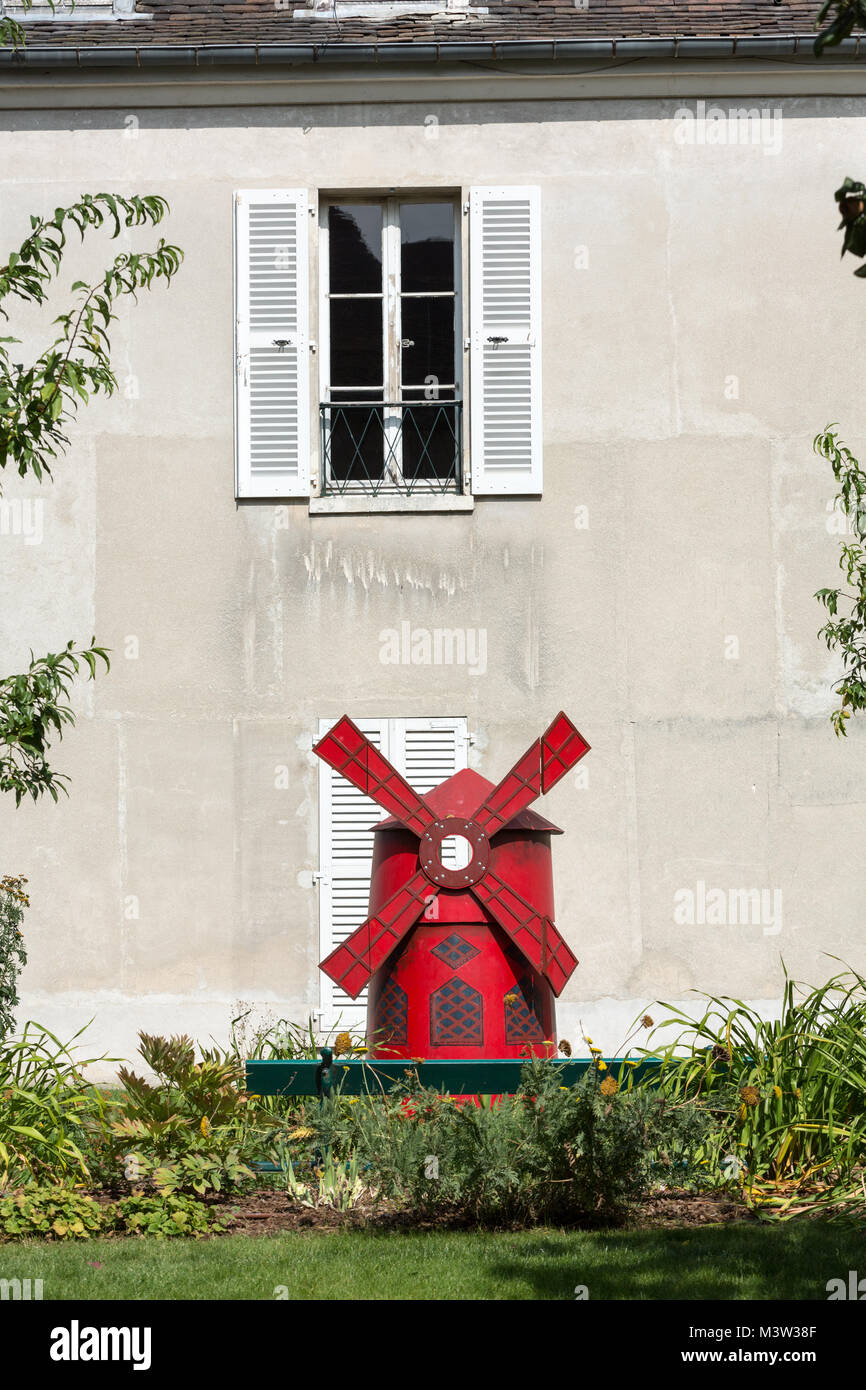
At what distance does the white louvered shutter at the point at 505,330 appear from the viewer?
10.3m

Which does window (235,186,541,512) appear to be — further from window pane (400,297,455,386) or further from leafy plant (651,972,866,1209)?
leafy plant (651,972,866,1209)

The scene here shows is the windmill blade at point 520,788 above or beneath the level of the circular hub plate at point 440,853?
above

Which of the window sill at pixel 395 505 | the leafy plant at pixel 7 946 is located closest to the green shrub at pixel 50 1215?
the leafy plant at pixel 7 946

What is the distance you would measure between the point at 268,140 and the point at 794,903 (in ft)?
19.7

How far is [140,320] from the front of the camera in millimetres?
10461

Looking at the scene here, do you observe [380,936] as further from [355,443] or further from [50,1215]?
[355,443]

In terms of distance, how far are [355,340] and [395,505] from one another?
1275mm

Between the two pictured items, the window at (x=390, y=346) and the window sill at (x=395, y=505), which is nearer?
the window sill at (x=395, y=505)

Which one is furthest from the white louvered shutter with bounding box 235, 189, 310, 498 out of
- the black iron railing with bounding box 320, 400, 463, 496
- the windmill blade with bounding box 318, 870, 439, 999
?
the windmill blade with bounding box 318, 870, 439, 999

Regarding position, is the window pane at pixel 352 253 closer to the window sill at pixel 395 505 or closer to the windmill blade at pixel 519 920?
the window sill at pixel 395 505

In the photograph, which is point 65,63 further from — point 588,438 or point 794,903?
point 794,903

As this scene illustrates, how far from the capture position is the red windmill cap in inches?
279

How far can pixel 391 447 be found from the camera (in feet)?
34.7

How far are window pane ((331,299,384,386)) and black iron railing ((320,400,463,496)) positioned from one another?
0.68ft
